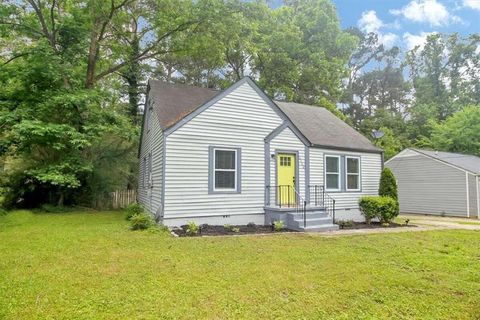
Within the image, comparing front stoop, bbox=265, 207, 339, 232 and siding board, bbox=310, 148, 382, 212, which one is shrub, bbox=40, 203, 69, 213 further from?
siding board, bbox=310, 148, 382, 212

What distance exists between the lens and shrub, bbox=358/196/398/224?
456 inches

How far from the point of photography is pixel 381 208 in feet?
37.9

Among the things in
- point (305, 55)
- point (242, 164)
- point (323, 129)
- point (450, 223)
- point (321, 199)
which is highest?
point (305, 55)

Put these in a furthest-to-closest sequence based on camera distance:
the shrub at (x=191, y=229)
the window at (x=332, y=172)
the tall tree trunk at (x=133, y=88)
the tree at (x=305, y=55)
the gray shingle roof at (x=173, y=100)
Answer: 1. the tree at (x=305, y=55)
2. the tall tree trunk at (x=133, y=88)
3. the window at (x=332, y=172)
4. the gray shingle roof at (x=173, y=100)
5. the shrub at (x=191, y=229)

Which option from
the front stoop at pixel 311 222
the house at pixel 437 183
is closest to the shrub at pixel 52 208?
the front stoop at pixel 311 222

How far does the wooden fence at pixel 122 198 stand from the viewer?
16.7 meters

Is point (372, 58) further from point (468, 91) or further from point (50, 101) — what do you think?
point (50, 101)

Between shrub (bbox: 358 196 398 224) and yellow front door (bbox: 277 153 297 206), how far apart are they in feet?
9.83

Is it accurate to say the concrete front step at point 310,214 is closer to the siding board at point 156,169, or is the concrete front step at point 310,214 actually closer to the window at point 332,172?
the window at point 332,172

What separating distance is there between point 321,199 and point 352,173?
2186 millimetres

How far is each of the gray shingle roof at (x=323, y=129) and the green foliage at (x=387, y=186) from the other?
4.50ft

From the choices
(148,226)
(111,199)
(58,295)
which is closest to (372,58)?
(111,199)

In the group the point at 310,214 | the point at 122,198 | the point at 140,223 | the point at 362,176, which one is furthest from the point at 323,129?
the point at 122,198

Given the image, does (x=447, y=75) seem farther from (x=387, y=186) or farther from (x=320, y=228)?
(x=320, y=228)
